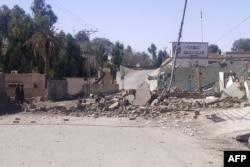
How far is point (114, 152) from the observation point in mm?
13383

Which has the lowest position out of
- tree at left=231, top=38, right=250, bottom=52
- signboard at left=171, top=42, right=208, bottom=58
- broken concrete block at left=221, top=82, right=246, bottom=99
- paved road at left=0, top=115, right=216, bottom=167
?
paved road at left=0, top=115, right=216, bottom=167

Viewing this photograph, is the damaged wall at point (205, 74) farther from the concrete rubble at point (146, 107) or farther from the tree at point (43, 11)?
the tree at point (43, 11)

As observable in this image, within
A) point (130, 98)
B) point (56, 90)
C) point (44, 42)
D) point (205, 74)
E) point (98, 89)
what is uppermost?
point (44, 42)

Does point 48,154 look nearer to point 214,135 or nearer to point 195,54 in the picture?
point 214,135

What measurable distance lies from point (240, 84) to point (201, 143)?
1735cm

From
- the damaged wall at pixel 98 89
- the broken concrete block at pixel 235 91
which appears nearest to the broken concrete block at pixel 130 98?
the broken concrete block at pixel 235 91

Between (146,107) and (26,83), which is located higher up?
(26,83)

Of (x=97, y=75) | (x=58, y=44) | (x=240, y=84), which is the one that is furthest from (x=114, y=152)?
(x=97, y=75)

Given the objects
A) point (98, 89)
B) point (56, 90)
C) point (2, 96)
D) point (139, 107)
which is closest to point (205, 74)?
point (98, 89)

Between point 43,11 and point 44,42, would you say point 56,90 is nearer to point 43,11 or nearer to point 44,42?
point 44,42

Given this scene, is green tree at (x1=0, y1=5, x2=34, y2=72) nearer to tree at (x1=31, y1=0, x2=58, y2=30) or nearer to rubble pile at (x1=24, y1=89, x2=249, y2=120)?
tree at (x1=31, y1=0, x2=58, y2=30)

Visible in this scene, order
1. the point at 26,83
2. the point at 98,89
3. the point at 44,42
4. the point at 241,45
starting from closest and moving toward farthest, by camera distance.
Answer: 1. the point at 26,83
2. the point at 44,42
3. the point at 98,89
4. the point at 241,45

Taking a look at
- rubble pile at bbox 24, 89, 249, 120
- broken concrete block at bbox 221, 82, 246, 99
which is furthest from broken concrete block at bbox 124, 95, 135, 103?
broken concrete block at bbox 221, 82, 246, 99

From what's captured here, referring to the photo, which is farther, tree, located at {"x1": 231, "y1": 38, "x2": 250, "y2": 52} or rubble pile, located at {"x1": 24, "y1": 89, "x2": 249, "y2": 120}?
tree, located at {"x1": 231, "y1": 38, "x2": 250, "y2": 52}
